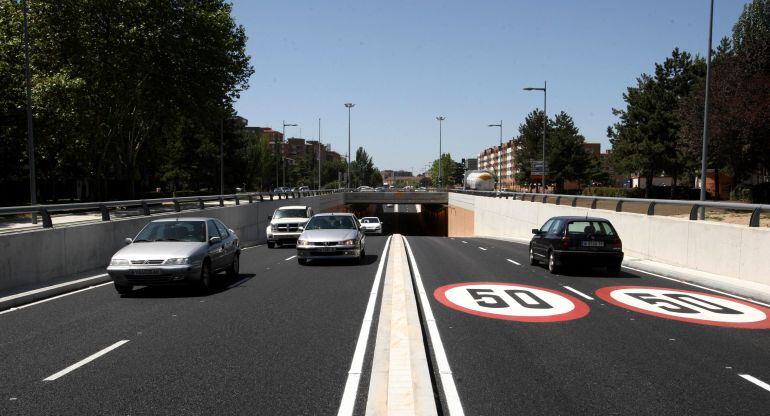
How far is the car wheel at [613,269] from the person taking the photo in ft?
47.9

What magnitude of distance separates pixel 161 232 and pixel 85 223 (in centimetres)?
309

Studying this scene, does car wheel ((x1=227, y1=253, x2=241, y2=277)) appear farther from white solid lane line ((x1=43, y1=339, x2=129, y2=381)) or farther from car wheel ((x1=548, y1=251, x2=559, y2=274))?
car wheel ((x1=548, y1=251, x2=559, y2=274))

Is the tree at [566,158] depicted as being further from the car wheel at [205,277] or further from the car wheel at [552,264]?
the car wheel at [205,277]

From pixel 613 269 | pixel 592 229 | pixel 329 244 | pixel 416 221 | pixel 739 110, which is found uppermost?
pixel 739 110

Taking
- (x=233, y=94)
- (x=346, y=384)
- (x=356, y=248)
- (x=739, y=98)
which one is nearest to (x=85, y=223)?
(x=356, y=248)

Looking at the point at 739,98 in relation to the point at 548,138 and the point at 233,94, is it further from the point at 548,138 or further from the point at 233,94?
the point at 548,138

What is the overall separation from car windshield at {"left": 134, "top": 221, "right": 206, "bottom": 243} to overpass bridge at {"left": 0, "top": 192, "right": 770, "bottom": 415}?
1167 mm

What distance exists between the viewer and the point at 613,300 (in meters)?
10.8

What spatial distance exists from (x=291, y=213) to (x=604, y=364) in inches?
856

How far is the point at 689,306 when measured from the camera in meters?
10.3

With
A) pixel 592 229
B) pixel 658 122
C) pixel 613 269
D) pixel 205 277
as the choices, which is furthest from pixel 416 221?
pixel 205 277

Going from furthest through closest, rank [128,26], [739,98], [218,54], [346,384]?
[218,54] → [128,26] → [739,98] → [346,384]

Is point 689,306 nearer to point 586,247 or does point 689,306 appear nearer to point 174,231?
point 586,247

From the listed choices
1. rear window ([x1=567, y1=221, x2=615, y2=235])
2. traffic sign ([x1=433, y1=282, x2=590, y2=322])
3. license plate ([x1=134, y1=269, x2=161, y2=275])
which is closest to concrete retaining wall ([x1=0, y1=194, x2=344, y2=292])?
license plate ([x1=134, y1=269, x2=161, y2=275])
